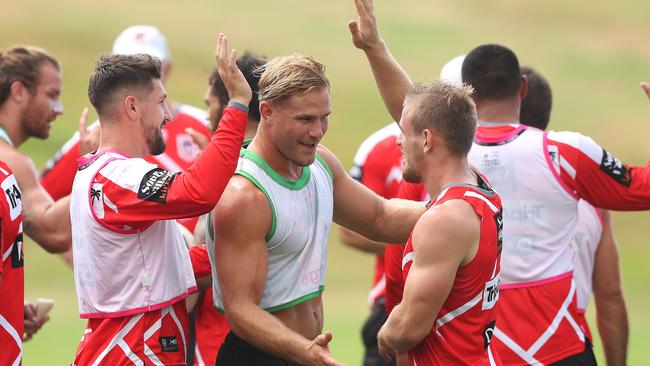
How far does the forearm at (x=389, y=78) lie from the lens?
5988mm

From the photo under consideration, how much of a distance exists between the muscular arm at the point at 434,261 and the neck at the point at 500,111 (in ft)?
5.41

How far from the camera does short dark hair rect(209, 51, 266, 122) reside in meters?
6.14

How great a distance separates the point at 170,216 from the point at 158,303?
1.52 ft

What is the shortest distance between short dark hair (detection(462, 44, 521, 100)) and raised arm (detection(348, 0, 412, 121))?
696mm

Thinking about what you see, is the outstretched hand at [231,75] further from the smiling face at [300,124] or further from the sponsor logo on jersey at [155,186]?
the sponsor logo on jersey at [155,186]

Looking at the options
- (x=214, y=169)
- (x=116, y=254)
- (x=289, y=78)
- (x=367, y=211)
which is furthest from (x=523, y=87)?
(x=116, y=254)

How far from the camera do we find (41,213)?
7.02 m

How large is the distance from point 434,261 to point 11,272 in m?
2.09

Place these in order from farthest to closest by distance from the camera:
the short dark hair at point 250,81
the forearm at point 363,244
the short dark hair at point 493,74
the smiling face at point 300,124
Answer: the forearm at point 363,244 → the short dark hair at point 493,74 → the short dark hair at point 250,81 → the smiling face at point 300,124

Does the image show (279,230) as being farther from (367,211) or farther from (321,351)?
(367,211)

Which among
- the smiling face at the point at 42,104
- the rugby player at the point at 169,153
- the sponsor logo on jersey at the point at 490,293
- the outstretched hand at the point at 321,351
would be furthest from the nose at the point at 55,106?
the sponsor logo on jersey at the point at 490,293

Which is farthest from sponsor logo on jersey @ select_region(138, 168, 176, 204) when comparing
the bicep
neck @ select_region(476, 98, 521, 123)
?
neck @ select_region(476, 98, 521, 123)

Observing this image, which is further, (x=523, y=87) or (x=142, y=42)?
(x=142, y=42)

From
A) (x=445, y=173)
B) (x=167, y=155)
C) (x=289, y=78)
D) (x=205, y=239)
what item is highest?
(x=289, y=78)
